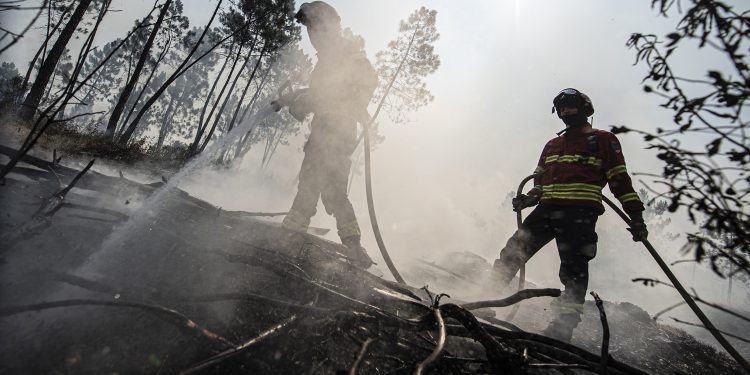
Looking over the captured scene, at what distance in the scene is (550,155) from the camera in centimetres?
359

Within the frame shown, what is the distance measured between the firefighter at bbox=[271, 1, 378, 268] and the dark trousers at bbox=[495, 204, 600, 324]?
2073 millimetres

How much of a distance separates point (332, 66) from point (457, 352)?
4075 millimetres

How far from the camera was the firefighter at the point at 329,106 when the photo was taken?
433cm

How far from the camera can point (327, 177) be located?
4367 millimetres

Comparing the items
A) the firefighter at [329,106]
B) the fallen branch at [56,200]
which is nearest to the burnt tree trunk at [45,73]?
the firefighter at [329,106]

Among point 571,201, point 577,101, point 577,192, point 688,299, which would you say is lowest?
point 688,299

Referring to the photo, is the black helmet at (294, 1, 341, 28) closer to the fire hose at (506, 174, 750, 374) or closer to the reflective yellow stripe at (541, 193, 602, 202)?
the fire hose at (506, 174, 750, 374)

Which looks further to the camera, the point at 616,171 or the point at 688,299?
the point at 616,171

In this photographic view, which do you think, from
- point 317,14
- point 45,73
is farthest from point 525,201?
point 45,73

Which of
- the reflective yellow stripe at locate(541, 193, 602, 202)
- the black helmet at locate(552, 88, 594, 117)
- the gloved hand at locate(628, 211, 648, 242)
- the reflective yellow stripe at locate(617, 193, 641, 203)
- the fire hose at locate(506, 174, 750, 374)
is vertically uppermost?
the black helmet at locate(552, 88, 594, 117)

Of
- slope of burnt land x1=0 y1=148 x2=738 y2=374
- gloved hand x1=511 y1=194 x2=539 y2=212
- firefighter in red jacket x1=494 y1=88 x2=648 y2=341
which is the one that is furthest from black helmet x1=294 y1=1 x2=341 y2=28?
gloved hand x1=511 y1=194 x2=539 y2=212

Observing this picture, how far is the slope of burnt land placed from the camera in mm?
1013

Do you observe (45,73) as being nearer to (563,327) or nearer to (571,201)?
(571,201)

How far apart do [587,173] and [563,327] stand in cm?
147
